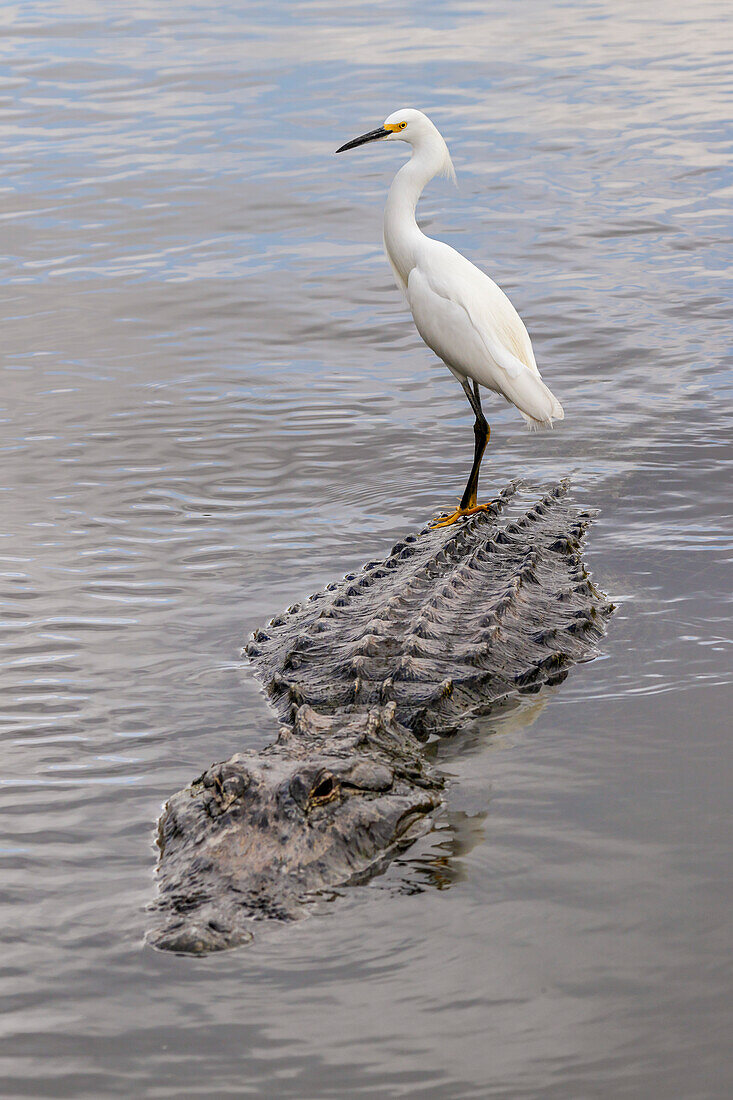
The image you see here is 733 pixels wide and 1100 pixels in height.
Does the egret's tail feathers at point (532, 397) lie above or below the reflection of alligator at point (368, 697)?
above

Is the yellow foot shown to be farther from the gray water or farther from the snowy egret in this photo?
the gray water

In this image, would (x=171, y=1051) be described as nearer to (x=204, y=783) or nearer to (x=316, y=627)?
(x=204, y=783)

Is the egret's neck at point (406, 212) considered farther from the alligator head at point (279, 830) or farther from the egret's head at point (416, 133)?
the alligator head at point (279, 830)

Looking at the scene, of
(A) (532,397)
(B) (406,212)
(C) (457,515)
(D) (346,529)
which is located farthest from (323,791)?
(B) (406,212)

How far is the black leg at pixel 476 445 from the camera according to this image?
23.2 ft

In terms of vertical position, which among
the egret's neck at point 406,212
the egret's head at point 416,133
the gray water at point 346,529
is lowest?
the gray water at point 346,529

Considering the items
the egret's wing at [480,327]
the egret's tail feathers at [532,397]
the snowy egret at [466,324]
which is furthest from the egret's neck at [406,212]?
the egret's tail feathers at [532,397]

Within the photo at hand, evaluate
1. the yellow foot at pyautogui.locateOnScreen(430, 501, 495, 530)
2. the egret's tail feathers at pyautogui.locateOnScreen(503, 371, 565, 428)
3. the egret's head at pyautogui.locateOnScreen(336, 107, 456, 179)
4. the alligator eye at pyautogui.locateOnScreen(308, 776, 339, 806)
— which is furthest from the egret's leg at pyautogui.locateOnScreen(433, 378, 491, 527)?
the alligator eye at pyautogui.locateOnScreen(308, 776, 339, 806)

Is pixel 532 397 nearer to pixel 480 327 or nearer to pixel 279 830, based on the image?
pixel 480 327

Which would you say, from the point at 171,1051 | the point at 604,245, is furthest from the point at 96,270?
the point at 171,1051

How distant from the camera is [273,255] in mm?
12359

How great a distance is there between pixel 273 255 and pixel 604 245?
3.20 m

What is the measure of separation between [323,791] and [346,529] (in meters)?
3.30

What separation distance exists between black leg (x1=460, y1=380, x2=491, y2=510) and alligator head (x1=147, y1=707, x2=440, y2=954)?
2677 millimetres
